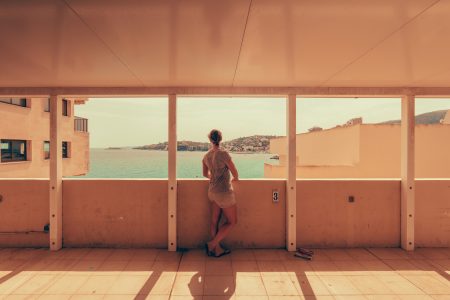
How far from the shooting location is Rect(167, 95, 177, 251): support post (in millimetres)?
4098

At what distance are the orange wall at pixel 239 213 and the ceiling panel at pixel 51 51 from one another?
1648 mm

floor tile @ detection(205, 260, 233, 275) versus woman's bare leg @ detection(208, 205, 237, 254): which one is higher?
woman's bare leg @ detection(208, 205, 237, 254)

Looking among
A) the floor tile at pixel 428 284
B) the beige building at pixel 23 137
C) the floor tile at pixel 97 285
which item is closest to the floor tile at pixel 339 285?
the floor tile at pixel 428 284

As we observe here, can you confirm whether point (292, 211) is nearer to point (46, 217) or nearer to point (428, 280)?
point (428, 280)

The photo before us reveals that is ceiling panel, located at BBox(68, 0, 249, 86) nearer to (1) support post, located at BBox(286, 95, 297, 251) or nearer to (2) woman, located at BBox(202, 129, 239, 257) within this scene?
(2) woman, located at BBox(202, 129, 239, 257)

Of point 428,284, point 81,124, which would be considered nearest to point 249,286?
point 428,284

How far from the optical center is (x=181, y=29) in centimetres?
210

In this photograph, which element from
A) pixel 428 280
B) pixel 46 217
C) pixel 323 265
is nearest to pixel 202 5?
pixel 323 265

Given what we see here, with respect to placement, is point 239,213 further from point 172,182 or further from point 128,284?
point 128,284

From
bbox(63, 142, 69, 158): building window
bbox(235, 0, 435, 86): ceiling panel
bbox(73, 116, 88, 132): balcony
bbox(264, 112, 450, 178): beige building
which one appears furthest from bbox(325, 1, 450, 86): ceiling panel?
bbox(73, 116, 88, 132): balcony

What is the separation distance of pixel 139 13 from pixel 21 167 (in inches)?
558

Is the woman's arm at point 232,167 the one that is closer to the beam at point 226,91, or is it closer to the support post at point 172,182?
the support post at point 172,182

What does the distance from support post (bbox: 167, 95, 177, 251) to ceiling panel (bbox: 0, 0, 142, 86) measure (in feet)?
2.26

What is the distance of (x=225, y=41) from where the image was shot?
234cm
